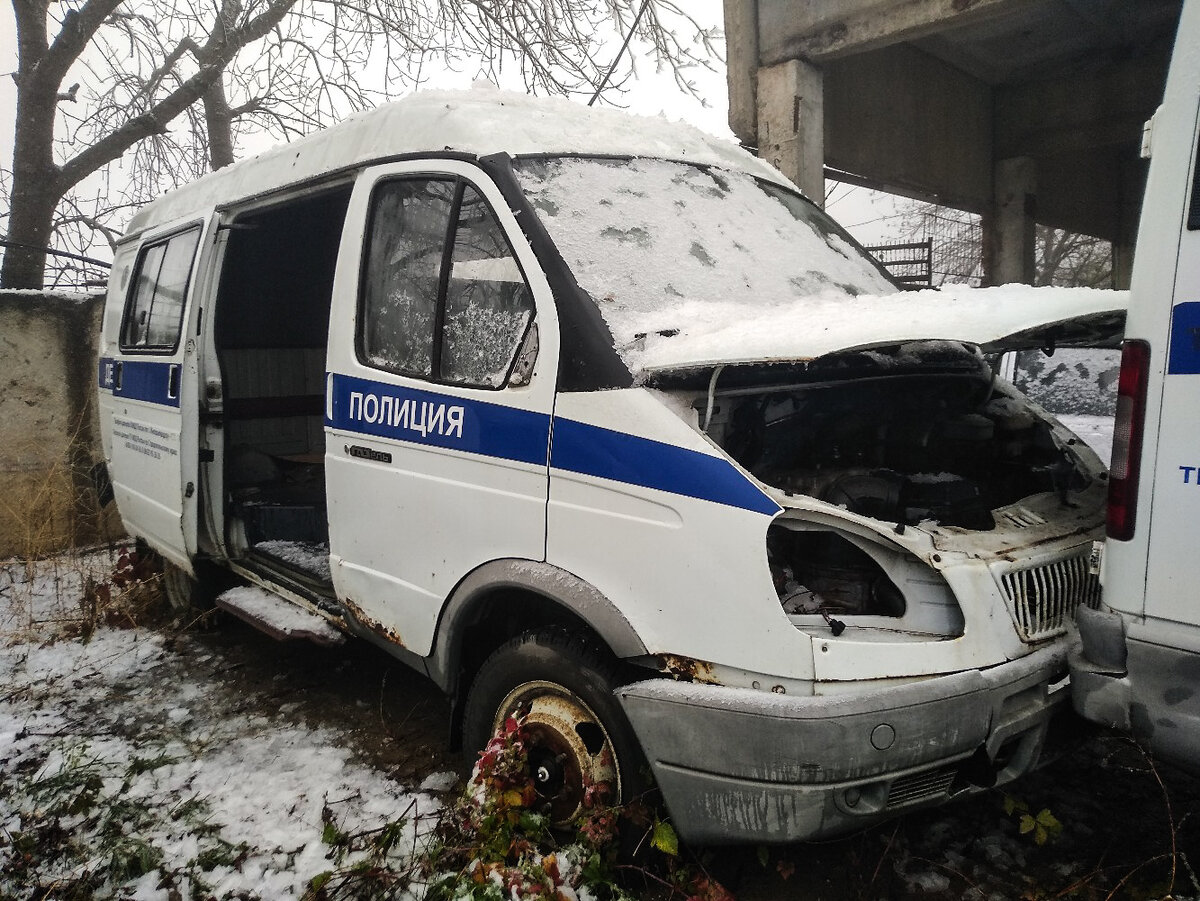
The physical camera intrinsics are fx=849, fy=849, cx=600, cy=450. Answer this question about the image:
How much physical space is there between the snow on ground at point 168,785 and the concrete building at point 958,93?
16.8ft

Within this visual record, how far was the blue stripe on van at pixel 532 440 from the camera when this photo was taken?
213 centimetres

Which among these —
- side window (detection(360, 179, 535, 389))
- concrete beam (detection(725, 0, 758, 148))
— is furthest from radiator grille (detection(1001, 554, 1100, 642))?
concrete beam (detection(725, 0, 758, 148))

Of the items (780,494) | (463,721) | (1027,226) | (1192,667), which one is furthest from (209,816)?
(1027,226)

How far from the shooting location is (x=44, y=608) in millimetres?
5535

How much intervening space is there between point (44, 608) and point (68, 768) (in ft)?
8.82

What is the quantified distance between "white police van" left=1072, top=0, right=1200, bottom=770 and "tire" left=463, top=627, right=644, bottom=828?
4.18ft

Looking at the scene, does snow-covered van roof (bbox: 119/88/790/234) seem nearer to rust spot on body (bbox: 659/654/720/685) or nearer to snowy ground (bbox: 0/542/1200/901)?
rust spot on body (bbox: 659/654/720/685)

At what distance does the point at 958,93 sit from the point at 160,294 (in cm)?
778

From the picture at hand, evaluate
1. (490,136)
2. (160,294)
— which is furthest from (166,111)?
(490,136)

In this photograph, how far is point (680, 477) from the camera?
2.17 m

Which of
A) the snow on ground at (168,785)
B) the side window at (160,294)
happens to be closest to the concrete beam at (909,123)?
the side window at (160,294)

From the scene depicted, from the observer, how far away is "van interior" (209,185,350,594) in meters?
4.59

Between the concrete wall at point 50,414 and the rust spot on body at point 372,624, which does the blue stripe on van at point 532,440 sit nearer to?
the rust spot on body at point 372,624

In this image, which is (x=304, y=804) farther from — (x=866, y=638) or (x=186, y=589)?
(x=186, y=589)
